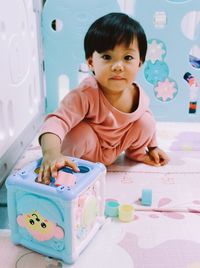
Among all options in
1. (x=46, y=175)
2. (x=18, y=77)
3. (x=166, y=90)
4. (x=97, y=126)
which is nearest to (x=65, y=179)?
(x=46, y=175)

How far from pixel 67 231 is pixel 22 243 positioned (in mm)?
97

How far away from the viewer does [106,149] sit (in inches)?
34.2

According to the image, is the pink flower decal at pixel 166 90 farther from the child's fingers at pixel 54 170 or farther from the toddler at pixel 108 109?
the child's fingers at pixel 54 170

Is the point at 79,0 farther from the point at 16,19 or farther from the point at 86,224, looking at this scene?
the point at 86,224

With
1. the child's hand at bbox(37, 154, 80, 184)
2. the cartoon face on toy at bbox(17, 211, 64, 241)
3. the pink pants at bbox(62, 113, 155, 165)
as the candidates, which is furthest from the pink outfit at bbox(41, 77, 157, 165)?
the cartoon face on toy at bbox(17, 211, 64, 241)

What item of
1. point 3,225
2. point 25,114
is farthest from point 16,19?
point 3,225

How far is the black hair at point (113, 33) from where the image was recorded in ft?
2.46

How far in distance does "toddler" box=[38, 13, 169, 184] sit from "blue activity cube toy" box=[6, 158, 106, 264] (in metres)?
0.10

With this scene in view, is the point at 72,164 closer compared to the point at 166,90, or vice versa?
the point at 72,164

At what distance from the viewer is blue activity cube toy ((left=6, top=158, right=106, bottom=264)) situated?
0.53m

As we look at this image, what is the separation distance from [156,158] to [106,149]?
129 millimetres

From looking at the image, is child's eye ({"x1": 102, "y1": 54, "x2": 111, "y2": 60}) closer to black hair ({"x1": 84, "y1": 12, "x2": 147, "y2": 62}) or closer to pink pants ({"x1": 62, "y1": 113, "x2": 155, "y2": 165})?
black hair ({"x1": 84, "y1": 12, "x2": 147, "y2": 62})

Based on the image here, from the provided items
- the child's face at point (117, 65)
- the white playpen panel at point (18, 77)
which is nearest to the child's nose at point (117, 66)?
the child's face at point (117, 65)

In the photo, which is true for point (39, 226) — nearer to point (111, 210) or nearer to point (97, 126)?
point (111, 210)
